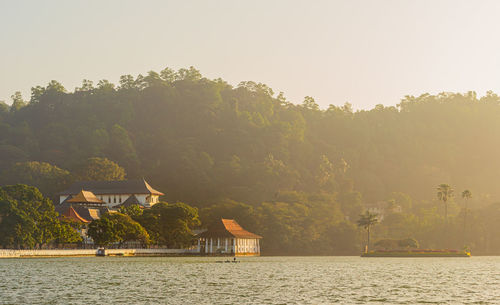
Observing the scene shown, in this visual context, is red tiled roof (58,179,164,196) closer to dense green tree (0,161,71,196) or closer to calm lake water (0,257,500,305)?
dense green tree (0,161,71,196)

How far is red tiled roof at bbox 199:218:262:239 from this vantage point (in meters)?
141

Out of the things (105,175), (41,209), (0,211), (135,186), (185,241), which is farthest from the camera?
(105,175)

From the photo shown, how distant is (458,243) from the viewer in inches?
6304

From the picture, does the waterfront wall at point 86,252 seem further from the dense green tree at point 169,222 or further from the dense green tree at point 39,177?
the dense green tree at point 39,177

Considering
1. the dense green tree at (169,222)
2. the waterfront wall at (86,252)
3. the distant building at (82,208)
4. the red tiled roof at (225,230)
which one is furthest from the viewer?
the distant building at (82,208)

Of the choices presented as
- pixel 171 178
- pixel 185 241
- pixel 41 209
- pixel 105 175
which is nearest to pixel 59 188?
pixel 105 175

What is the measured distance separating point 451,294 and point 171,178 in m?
144

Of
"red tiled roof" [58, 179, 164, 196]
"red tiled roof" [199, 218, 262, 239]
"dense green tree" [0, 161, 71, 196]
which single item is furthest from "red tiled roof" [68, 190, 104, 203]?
"red tiled roof" [199, 218, 262, 239]

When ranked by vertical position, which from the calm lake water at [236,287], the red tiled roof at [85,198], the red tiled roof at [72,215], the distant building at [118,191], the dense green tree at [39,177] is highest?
the dense green tree at [39,177]

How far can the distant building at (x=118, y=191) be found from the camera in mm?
174375

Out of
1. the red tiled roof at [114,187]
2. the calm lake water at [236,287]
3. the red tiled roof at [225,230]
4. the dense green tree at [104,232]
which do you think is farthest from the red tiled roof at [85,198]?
the calm lake water at [236,287]

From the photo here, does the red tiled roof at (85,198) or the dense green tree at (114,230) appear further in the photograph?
the red tiled roof at (85,198)

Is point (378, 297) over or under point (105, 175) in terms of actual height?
under

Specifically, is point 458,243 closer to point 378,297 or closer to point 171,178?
point 171,178
